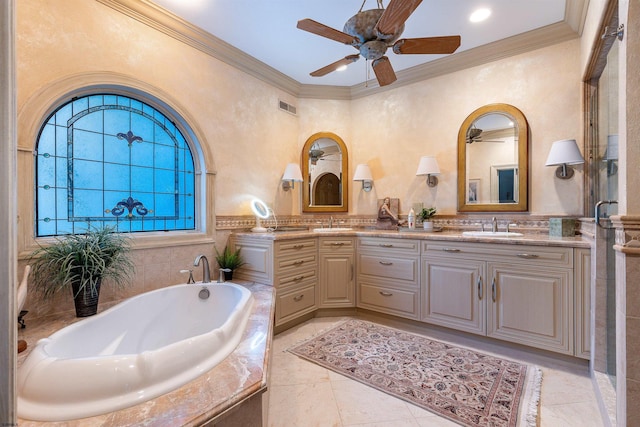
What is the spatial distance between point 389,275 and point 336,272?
0.54 metres

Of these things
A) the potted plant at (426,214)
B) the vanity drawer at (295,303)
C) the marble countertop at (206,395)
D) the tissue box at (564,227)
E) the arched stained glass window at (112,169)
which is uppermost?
the arched stained glass window at (112,169)

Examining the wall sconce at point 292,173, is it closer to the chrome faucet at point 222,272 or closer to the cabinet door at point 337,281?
the cabinet door at point 337,281

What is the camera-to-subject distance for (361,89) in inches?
148

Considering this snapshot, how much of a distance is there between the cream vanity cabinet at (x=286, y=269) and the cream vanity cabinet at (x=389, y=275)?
51 centimetres

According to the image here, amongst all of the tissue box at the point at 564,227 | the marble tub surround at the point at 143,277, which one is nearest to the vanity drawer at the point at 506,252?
the tissue box at the point at 564,227

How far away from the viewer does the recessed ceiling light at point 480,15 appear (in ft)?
7.96

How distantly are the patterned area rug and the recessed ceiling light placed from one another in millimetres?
2786

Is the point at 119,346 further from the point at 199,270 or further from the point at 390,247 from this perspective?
the point at 390,247

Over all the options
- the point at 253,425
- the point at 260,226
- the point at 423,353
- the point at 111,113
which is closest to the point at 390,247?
the point at 423,353

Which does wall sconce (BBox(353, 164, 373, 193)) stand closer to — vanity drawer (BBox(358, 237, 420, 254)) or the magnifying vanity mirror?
vanity drawer (BBox(358, 237, 420, 254))

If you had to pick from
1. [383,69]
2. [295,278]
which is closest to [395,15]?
[383,69]

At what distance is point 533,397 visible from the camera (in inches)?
69.7

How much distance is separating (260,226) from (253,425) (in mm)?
2236

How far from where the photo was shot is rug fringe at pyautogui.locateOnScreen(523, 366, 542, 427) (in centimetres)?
158
